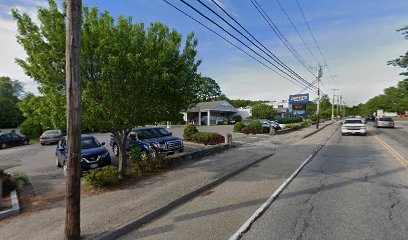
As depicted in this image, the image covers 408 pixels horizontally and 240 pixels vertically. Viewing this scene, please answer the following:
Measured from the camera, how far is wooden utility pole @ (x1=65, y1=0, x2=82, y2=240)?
3.91 m

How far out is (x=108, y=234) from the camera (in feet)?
13.5

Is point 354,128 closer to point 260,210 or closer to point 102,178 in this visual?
point 260,210

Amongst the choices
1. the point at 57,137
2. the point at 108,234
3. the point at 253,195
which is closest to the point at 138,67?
the point at 108,234

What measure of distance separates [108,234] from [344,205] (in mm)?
5189

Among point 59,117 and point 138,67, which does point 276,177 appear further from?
point 59,117

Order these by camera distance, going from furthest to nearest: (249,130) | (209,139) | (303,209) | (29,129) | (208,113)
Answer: (208,113), (29,129), (249,130), (209,139), (303,209)

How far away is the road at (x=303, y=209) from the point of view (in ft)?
13.5

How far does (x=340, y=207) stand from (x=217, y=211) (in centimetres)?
283

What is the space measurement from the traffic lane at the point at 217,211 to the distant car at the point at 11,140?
73.3 feet

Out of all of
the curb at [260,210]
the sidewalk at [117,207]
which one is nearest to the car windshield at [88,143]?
the sidewalk at [117,207]

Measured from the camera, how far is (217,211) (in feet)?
16.8

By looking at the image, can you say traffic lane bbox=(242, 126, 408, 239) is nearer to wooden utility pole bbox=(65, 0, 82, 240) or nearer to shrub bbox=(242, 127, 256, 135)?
wooden utility pole bbox=(65, 0, 82, 240)

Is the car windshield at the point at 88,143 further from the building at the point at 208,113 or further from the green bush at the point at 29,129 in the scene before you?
the building at the point at 208,113

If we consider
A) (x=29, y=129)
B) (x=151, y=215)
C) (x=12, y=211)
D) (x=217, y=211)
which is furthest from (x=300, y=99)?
(x=12, y=211)
